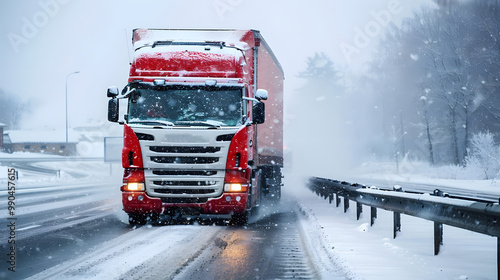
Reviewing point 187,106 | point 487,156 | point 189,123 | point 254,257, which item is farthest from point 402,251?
point 487,156

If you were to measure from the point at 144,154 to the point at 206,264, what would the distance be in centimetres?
404

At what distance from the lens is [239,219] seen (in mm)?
12258

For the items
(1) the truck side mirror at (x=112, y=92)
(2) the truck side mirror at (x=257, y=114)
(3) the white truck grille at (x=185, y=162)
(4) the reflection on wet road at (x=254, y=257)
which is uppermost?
(1) the truck side mirror at (x=112, y=92)

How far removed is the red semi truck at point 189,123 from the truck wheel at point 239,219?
0.09ft

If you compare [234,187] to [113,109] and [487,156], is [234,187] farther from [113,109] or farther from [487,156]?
[487,156]

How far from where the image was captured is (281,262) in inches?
304

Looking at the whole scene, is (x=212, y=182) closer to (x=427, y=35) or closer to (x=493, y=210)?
(x=493, y=210)

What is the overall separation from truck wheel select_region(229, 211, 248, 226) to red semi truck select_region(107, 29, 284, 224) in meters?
0.03

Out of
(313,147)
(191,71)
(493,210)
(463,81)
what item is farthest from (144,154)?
(313,147)

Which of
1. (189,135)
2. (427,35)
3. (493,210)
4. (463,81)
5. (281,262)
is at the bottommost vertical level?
(281,262)

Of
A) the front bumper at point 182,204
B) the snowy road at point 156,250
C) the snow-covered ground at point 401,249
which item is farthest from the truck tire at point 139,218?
the snow-covered ground at point 401,249

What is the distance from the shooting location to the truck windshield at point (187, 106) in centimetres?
1123

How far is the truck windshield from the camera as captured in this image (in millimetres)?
11227

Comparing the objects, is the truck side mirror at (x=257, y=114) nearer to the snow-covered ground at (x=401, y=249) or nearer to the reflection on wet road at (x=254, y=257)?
the reflection on wet road at (x=254, y=257)
